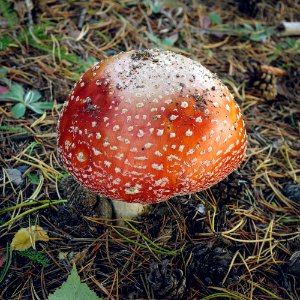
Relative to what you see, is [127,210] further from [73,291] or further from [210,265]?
[73,291]

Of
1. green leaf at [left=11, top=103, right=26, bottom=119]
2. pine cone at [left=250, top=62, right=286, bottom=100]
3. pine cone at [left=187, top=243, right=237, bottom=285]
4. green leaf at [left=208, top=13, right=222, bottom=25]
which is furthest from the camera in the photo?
green leaf at [left=208, top=13, right=222, bottom=25]

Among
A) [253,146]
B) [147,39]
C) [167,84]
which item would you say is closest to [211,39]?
[147,39]

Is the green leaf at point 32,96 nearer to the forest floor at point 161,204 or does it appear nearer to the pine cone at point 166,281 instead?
the forest floor at point 161,204

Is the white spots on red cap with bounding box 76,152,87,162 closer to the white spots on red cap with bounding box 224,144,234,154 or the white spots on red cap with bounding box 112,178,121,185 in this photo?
the white spots on red cap with bounding box 112,178,121,185

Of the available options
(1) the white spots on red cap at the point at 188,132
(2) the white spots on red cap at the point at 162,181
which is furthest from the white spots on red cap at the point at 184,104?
(2) the white spots on red cap at the point at 162,181

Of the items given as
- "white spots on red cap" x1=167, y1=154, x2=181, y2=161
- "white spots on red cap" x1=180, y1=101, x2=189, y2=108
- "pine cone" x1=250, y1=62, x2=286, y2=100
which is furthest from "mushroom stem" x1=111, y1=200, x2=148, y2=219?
"pine cone" x1=250, y1=62, x2=286, y2=100

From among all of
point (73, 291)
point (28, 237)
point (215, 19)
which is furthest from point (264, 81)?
point (73, 291)
